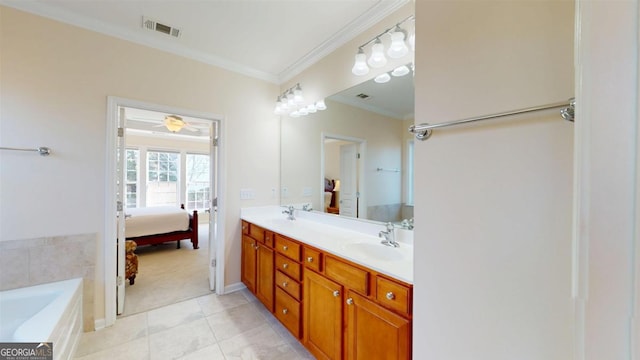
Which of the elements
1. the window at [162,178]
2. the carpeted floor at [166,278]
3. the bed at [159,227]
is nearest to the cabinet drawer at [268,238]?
the carpeted floor at [166,278]

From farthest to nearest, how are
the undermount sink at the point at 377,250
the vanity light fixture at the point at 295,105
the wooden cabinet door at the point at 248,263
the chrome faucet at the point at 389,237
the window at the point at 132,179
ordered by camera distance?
1. the window at the point at 132,179
2. the vanity light fixture at the point at 295,105
3. the wooden cabinet door at the point at 248,263
4. the chrome faucet at the point at 389,237
5. the undermount sink at the point at 377,250

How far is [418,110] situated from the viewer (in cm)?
94

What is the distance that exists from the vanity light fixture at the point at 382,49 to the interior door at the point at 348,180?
670 mm

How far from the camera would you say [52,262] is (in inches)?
77.0

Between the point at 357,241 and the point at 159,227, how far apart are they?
376cm

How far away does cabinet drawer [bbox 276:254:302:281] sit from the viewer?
1841mm

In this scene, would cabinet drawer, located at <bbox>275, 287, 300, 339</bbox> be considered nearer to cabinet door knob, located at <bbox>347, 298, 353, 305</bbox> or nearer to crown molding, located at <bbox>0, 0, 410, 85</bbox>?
cabinet door knob, located at <bbox>347, 298, 353, 305</bbox>

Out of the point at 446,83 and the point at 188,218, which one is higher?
the point at 446,83

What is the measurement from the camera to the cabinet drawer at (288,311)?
184 cm

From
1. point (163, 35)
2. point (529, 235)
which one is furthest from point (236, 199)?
point (529, 235)

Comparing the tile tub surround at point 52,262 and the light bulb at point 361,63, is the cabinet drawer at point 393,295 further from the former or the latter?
the tile tub surround at point 52,262

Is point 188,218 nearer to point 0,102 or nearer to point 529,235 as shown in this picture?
point 0,102

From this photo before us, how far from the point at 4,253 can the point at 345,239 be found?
2540 millimetres

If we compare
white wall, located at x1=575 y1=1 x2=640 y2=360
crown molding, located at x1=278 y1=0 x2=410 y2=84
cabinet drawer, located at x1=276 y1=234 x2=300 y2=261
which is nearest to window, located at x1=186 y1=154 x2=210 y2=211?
crown molding, located at x1=278 y1=0 x2=410 y2=84
